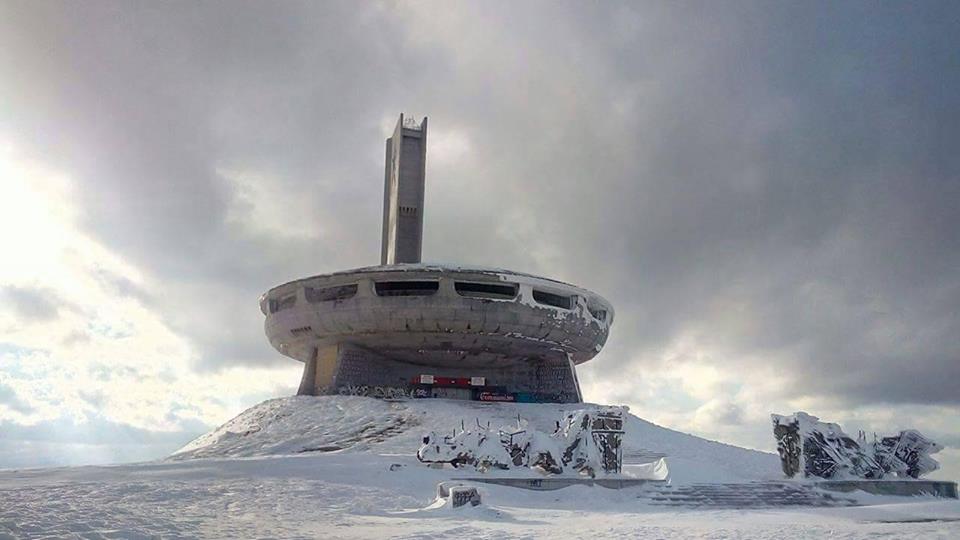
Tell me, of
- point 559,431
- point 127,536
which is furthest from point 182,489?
point 559,431

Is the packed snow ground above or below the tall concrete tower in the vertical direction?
below

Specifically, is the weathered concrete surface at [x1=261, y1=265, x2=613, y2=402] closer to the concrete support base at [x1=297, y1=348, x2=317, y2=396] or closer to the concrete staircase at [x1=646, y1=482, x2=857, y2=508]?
the concrete support base at [x1=297, y1=348, x2=317, y2=396]

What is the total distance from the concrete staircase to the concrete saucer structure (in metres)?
19.9

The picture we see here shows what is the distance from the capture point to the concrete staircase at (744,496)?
17359 mm

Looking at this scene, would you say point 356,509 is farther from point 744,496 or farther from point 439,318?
point 439,318

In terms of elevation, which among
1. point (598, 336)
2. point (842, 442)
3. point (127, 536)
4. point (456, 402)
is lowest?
point (127, 536)

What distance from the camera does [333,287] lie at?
38719 millimetres

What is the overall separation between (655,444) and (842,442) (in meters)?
8.92

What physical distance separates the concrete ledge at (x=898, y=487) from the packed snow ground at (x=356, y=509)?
60 centimetres

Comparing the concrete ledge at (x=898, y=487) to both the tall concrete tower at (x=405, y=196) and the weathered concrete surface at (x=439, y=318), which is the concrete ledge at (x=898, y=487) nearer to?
the weathered concrete surface at (x=439, y=318)

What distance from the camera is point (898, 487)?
67.7 ft

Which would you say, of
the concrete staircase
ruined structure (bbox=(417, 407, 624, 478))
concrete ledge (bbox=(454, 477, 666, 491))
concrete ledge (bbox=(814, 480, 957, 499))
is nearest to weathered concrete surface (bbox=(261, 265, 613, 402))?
ruined structure (bbox=(417, 407, 624, 478))

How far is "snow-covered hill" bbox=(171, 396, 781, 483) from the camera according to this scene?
87.4 feet

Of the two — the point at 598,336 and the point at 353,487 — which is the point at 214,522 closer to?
the point at 353,487
